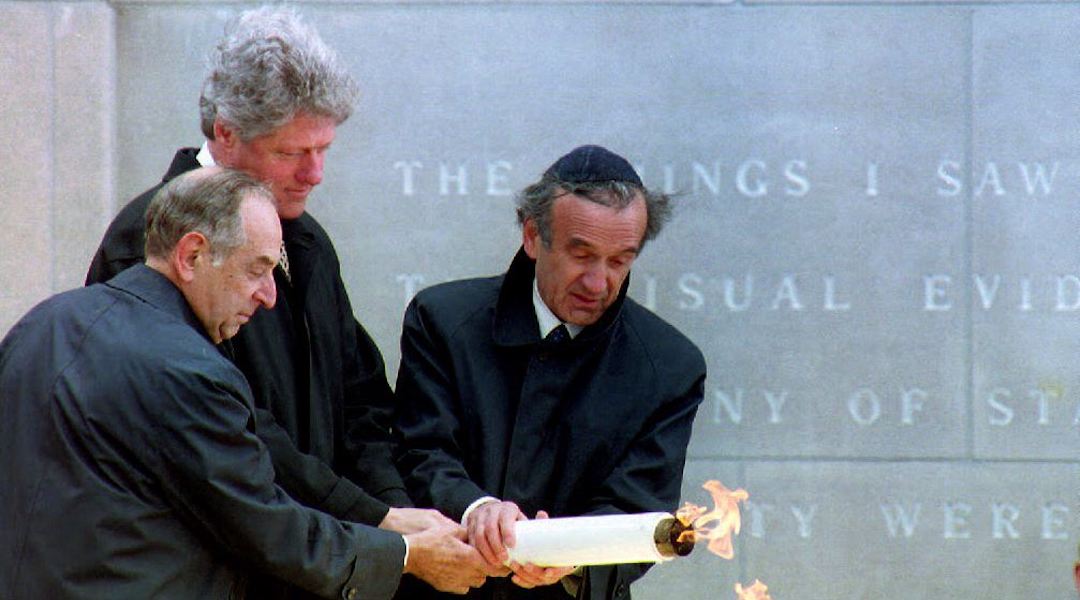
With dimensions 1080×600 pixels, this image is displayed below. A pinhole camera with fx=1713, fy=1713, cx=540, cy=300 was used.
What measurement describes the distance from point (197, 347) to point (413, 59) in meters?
2.78

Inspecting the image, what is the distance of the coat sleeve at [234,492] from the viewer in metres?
3.36

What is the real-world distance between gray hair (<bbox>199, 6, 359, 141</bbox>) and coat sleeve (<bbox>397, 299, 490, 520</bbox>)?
71 centimetres

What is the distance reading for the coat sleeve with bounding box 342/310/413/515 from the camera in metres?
4.36

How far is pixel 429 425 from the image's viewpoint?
4.39 m

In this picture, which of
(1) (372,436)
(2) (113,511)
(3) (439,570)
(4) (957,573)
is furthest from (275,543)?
(4) (957,573)

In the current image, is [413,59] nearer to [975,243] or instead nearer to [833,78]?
[833,78]

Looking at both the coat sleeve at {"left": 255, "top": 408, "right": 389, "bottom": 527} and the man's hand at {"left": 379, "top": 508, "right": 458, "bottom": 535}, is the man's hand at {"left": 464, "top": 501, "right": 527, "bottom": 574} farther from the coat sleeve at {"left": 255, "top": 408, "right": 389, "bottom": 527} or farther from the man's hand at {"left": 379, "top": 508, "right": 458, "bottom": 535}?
the coat sleeve at {"left": 255, "top": 408, "right": 389, "bottom": 527}

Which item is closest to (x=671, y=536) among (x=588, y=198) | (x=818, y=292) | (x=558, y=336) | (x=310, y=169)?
(x=558, y=336)

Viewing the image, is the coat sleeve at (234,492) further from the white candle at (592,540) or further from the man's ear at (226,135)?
the man's ear at (226,135)

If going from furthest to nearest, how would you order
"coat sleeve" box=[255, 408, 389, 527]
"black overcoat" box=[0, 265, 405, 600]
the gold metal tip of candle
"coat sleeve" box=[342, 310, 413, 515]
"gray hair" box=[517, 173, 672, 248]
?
"gray hair" box=[517, 173, 672, 248]
"coat sleeve" box=[342, 310, 413, 515]
"coat sleeve" box=[255, 408, 389, 527]
the gold metal tip of candle
"black overcoat" box=[0, 265, 405, 600]

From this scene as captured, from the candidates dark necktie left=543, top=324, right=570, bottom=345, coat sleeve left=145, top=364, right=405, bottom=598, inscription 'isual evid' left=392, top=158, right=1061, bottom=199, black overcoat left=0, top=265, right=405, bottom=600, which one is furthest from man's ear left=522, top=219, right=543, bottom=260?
inscription 'isual evid' left=392, top=158, right=1061, bottom=199

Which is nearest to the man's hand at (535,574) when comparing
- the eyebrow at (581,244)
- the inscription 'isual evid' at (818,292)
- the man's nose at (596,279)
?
the man's nose at (596,279)

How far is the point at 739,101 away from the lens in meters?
6.05

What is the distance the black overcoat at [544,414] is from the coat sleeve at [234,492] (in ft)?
1.98
